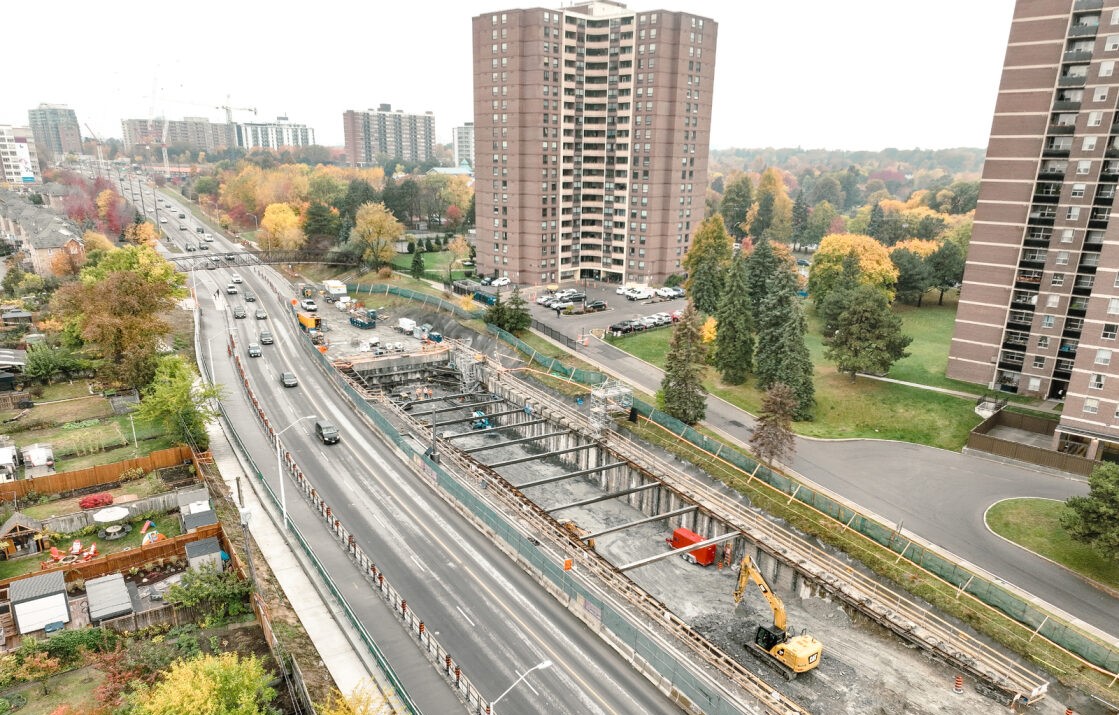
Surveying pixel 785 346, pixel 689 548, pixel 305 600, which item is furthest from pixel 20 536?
pixel 785 346

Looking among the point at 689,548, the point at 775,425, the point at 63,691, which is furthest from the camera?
the point at 775,425

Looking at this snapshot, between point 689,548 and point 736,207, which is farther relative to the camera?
point 736,207

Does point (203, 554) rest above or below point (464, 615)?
above

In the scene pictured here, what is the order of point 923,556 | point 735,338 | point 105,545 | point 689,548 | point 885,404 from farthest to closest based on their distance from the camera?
point 735,338 → point 885,404 → point 689,548 → point 105,545 → point 923,556

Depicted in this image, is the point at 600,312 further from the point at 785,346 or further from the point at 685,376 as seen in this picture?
the point at 685,376

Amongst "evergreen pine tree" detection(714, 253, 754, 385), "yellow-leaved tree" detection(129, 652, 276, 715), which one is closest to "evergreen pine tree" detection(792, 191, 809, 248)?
"evergreen pine tree" detection(714, 253, 754, 385)

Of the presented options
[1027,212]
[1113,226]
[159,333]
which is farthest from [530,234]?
[1113,226]

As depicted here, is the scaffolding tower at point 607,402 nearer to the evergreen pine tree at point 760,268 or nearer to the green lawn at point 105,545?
the evergreen pine tree at point 760,268
